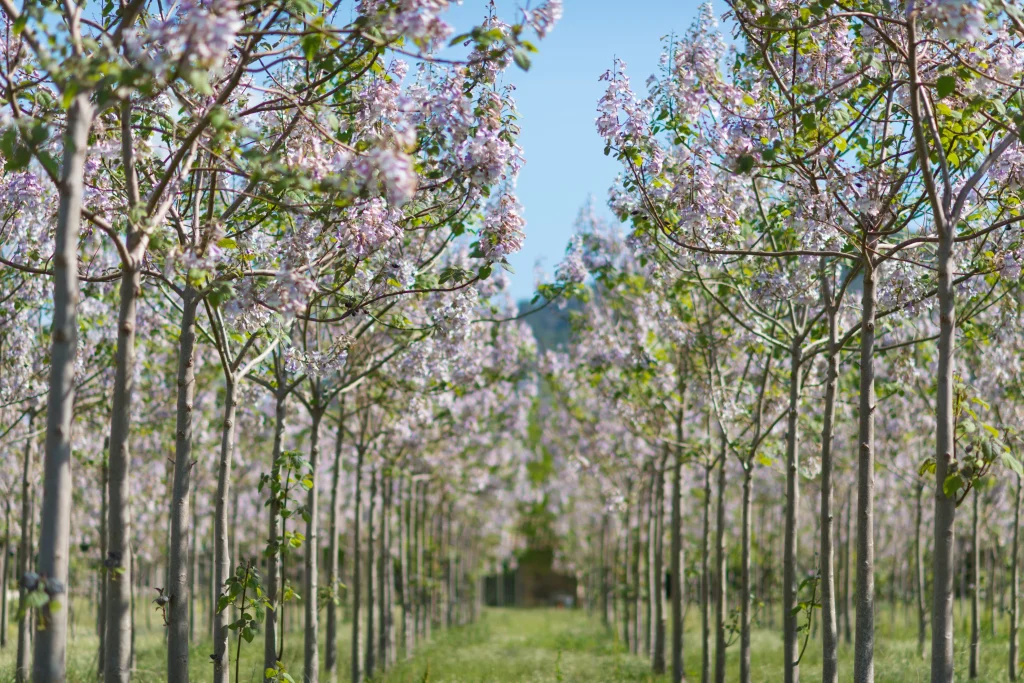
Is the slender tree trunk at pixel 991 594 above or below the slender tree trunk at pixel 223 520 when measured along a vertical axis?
below

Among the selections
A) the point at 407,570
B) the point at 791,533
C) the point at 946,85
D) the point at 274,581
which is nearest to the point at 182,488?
the point at 274,581

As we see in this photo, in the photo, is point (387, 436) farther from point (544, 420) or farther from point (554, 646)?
point (544, 420)

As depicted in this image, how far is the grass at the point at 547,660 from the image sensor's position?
51.3 ft

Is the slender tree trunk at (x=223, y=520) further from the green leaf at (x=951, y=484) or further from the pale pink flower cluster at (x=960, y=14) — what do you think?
the pale pink flower cluster at (x=960, y=14)

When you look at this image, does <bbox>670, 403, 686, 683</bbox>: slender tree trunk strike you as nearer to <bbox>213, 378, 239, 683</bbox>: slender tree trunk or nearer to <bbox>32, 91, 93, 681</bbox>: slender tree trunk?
<bbox>213, 378, 239, 683</bbox>: slender tree trunk

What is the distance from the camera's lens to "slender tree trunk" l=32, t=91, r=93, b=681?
492 cm

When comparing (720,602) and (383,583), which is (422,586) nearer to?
(383,583)

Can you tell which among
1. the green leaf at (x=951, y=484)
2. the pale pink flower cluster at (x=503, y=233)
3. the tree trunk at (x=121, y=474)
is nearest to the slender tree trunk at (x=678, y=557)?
the pale pink flower cluster at (x=503, y=233)

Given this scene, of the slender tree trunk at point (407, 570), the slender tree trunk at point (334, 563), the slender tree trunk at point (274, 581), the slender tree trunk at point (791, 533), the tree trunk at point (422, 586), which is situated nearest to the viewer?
the slender tree trunk at point (274, 581)

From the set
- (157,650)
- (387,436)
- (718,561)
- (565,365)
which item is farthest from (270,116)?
(157,650)

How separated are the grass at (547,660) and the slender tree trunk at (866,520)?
17.6 ft

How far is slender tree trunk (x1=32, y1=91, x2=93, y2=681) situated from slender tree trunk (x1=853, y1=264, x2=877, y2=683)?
19.2 feet

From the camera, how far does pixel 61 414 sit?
5.05 metres

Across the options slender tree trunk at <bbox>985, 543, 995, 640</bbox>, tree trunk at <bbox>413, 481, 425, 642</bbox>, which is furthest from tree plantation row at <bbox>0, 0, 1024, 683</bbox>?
tree trunk at <bbox>413, 481, 425, 642</bbox>
